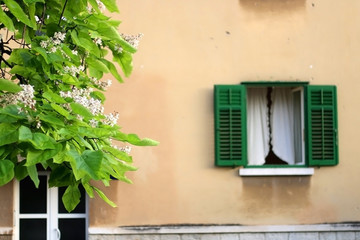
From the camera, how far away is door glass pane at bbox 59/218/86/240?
39.9ft

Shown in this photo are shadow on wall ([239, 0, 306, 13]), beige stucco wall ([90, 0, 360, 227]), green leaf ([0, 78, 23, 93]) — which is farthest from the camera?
shadow on wall ([239, 0, 306, 13])

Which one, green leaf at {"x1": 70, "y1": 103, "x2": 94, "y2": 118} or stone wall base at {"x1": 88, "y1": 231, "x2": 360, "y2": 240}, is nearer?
green leaf at {"x1": 70, "y1": 103, "x2": 94, "y2": 118}

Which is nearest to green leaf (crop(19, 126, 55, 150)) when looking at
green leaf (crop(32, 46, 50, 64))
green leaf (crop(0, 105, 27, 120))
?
green leaf (crop(0, 105, 27, 120))

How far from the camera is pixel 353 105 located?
1209 centimetres

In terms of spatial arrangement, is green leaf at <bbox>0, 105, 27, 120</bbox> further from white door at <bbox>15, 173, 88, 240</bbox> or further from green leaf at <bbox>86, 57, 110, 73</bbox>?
white door at <bbox>15, 173, 88, 240</bbox>

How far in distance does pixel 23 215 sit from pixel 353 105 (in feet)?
17.0

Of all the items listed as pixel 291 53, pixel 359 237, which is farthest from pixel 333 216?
pixel 291 53

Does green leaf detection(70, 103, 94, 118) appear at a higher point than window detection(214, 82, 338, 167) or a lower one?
lower

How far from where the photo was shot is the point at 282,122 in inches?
483

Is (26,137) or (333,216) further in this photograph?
(333,216)

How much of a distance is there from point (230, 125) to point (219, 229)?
5.00 feet

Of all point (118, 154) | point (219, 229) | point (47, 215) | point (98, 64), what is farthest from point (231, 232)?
point (118, 154)

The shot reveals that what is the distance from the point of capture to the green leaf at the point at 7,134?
405 centimetres

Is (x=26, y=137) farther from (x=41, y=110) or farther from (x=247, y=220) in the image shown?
(x=247, y=220)
